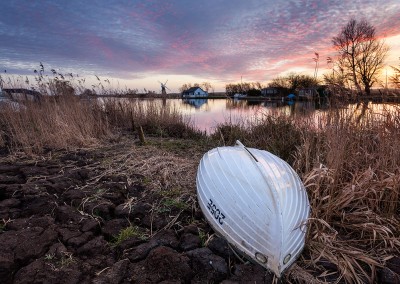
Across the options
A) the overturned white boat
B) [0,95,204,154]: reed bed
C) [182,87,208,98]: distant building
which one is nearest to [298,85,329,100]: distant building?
the overturned white boat

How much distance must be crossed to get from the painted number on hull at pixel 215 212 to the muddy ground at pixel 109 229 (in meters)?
0.18

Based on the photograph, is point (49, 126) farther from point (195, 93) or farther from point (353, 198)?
point (195, 93)

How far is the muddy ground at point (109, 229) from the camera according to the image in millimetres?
1894

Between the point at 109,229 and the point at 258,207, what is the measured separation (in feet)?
4.71

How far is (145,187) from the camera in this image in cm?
344

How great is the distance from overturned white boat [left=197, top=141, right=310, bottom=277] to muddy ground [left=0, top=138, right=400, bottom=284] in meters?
0.15

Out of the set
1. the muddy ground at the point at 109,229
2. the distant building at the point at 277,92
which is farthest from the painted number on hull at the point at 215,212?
the distant building at the point at 277,92

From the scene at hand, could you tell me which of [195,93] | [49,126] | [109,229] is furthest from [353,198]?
[195,93]

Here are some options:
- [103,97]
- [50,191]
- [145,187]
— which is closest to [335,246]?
[145,187]

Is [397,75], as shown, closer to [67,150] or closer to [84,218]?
[84,218]

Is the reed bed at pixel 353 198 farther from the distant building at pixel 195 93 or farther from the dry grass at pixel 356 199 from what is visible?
the distant building at pixel 195 93

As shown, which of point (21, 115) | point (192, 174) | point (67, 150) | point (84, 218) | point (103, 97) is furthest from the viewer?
point (103, 97)

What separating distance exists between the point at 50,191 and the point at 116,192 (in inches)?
29.8

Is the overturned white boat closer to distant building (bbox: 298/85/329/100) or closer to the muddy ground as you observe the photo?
the muddy ground
